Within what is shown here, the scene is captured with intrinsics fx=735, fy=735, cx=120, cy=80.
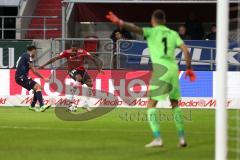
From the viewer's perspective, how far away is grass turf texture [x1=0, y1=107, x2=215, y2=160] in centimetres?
1148

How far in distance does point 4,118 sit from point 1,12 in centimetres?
1374

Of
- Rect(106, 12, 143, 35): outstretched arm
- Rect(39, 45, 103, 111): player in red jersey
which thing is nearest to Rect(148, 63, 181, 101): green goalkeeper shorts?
Rect(106, 12, 143, 35): outstretched arm

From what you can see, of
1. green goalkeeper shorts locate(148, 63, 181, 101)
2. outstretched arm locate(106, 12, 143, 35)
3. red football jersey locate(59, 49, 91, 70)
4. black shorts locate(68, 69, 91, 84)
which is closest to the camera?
outstretched arm locate(106, 12, 143, 35)

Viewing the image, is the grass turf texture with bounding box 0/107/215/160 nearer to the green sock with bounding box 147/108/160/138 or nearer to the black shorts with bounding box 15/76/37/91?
the green sock with bounding box 147/108/160/138

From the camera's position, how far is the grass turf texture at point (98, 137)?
11.5 m

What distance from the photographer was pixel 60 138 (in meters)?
13.9

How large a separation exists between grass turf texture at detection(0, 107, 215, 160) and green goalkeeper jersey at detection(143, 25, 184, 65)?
4.99 feet

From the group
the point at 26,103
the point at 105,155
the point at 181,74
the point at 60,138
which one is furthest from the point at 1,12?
the point at 105,155

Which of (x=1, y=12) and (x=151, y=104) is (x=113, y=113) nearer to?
(x=151, y=104)

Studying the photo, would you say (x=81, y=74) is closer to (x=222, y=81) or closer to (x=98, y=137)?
(x=98, y=137)

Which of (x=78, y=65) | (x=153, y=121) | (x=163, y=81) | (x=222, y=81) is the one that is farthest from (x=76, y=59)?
(x=222, y=81)

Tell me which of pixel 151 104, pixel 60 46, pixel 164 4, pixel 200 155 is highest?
pixel 164 4

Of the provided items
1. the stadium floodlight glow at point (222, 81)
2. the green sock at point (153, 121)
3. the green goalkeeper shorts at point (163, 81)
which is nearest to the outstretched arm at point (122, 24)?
the green goalkeeper shorts at point (163, 81)

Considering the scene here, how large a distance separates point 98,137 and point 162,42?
2739mm
